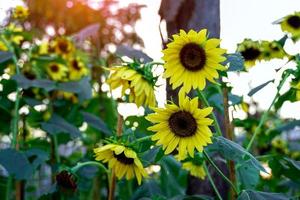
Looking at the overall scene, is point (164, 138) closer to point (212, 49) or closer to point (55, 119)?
point (212, 49)

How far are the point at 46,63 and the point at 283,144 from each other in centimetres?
152

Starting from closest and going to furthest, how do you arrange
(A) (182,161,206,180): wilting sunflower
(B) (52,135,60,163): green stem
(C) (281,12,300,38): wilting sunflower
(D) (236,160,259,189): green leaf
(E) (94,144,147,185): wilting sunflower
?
1. (E) (94,144,147,185): wilting sunflower
2. (D) (236,160,259,189): green leaf
3. (A) (182,161,206,180): wilting sunflower
4. (C) (281,12,300,38): wilting sunflower
5. (B) (52,135,60,163): green stem

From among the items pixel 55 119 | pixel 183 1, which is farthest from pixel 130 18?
pixel 183 1

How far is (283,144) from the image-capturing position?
3000 mm

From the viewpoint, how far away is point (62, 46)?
2.44 meters

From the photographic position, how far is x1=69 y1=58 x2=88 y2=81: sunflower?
2477 millimetres

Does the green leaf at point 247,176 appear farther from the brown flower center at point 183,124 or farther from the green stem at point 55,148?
the green stem at point 55,148

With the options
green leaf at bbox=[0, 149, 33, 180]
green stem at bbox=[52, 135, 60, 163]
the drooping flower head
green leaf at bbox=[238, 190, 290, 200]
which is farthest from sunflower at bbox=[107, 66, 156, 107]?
green stem at bbox=[52, 135, 60, 163]

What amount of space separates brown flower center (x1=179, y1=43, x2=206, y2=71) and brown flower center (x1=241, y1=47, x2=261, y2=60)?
47 cm

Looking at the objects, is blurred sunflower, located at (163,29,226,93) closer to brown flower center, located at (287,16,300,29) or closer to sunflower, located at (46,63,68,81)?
brown flower center, located at (287,16,300,29)

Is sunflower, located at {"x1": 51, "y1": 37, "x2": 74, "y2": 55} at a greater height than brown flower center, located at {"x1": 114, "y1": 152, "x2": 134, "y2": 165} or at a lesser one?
greater

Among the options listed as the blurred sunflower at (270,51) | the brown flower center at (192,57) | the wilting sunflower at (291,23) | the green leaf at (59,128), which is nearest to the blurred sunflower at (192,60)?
the brown flower center at (192,57)

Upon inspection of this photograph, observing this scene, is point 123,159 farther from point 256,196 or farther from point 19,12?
point 19,12

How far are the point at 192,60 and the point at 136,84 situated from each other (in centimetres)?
13
